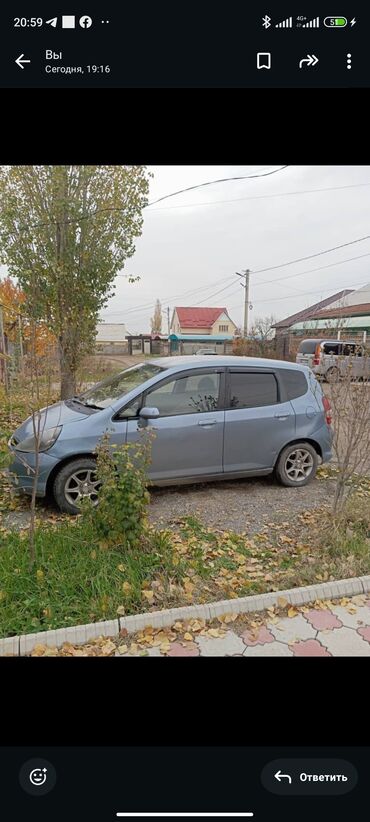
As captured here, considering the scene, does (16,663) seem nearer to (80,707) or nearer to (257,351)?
(80,707)

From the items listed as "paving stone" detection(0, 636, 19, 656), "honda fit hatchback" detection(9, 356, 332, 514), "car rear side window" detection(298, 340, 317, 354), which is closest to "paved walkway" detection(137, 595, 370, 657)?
"paving stone" detection(0, 636, 19, 656)

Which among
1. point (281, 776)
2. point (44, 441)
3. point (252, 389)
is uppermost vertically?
point (252, 389)

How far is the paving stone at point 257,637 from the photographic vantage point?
1.56 metres

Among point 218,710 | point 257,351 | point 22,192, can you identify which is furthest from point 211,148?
point 257,351

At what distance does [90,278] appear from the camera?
5.59m

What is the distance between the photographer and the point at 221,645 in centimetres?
154

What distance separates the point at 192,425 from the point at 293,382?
115cm

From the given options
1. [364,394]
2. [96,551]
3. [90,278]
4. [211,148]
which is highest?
[90,278]

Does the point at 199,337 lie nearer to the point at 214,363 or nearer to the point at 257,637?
the point at 214,363

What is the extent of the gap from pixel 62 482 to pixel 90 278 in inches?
151

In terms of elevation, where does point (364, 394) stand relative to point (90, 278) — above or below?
below

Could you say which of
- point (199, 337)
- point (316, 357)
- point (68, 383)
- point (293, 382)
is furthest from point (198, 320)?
point (293, 382)

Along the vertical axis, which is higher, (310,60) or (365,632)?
(310,60)

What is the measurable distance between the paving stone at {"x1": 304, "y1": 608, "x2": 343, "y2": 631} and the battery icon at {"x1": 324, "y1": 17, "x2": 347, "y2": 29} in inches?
80.5
